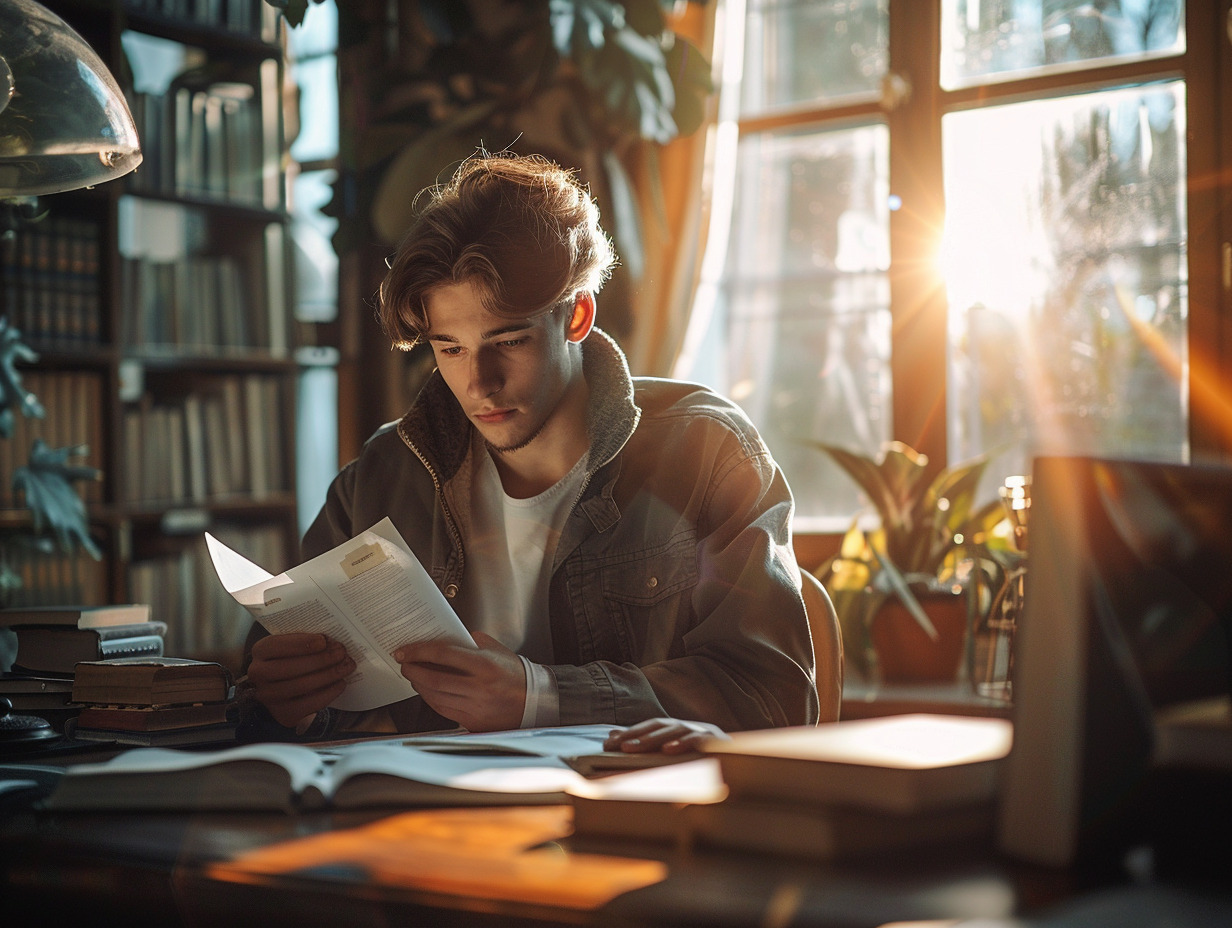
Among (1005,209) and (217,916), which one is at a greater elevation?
(1005,209)

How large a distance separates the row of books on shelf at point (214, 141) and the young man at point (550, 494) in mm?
1858

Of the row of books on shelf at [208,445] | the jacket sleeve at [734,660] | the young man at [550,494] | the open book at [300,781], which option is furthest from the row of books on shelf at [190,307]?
the open book at [300,781]

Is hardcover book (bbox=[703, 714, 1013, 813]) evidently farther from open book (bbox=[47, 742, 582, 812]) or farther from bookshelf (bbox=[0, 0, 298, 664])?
bookshelf (bbox=[0, 0, 298, 664])

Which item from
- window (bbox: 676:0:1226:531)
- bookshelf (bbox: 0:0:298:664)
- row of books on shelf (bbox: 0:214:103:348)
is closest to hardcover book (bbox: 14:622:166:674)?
bookshelf (bbox: 0:0:298:664)

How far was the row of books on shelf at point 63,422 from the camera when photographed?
2.85 m

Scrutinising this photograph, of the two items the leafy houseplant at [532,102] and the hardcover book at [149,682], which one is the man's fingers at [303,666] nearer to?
the hardcover book at [149,682]

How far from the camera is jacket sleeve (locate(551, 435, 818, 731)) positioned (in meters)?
1.16

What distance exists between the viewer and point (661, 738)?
880 millimetres

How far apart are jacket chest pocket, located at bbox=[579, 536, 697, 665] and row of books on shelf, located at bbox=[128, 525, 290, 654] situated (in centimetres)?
198

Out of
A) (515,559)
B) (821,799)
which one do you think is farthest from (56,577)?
(821,799)

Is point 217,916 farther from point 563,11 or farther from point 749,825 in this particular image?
point 563,11

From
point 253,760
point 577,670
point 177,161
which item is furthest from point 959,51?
point 253,760

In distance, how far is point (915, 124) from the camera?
302 cm

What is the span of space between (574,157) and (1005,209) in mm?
1108
